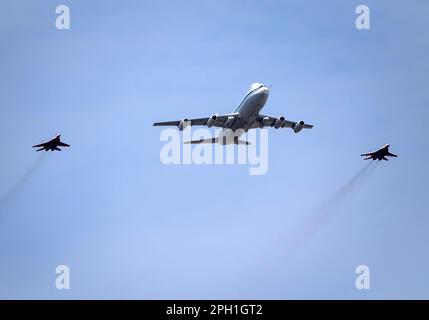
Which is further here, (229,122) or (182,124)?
(229,122)

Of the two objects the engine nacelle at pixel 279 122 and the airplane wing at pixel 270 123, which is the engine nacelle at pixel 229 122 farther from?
the engine nacelle at pixel 279 122

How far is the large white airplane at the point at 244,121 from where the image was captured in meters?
112

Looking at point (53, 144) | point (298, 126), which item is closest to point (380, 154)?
point (298, 126)

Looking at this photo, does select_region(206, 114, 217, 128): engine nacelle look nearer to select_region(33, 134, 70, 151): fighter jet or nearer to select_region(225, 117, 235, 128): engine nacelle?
select_region(225, 117, 235, 128): engine nacelle

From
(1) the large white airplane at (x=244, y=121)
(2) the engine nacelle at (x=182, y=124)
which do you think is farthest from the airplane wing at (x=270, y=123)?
(2) the engine nacelle at (x=182, y=124)

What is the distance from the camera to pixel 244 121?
116500mm

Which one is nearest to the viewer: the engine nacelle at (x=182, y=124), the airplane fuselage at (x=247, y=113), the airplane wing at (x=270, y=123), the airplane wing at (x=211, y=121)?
the airplane fuselage at (x=247, y=113)

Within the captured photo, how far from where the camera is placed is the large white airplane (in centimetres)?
11225

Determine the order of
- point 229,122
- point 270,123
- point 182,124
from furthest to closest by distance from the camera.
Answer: point 270,123
point 229,122
point 182,124

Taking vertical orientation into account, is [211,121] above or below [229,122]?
above

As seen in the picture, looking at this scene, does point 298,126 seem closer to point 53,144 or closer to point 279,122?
point 279,122
